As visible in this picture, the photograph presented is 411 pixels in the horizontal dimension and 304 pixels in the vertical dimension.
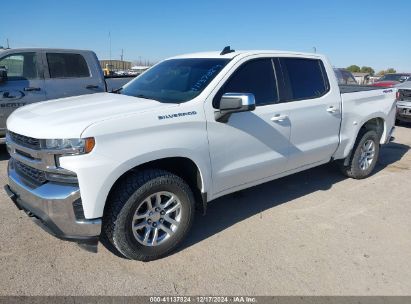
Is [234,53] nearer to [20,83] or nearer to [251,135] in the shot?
[251,135]

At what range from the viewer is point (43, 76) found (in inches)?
263

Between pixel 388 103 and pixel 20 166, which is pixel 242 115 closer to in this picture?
pixel 20 166

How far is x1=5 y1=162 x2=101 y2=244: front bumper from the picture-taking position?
2865 millimetres

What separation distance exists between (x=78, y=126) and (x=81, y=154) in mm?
217

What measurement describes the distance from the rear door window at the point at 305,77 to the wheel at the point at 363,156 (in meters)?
1.24

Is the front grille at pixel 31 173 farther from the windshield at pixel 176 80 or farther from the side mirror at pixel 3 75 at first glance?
the side mirror at pixel 3 75

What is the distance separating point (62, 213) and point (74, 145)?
0.55m

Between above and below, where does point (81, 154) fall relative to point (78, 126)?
below

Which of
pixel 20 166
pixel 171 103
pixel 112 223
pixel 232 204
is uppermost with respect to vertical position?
pixel 171 103

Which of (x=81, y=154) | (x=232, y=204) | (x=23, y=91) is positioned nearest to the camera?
(x=81, y=154)

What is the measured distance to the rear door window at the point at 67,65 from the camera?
683cm

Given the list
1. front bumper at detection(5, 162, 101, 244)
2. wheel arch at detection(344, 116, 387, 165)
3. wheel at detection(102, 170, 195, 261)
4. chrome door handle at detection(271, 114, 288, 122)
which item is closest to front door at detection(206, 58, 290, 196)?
chrome door handle at detection(271, 114, 288, 122)

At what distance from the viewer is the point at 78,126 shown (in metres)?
2.83

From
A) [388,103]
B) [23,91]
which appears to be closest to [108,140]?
[23,91]
